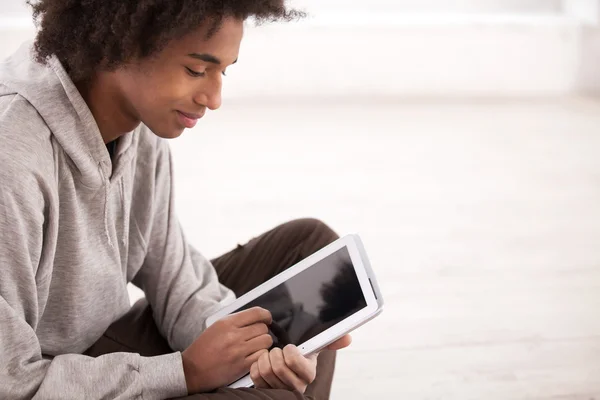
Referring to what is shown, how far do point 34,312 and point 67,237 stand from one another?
111mm

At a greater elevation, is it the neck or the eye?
the eye

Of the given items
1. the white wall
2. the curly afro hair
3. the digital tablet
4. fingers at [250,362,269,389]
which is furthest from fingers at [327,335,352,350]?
the white wall

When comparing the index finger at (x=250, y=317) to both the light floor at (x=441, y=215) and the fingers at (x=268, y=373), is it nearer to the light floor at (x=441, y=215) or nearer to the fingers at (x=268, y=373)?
the fingers at (x=268, y=373)

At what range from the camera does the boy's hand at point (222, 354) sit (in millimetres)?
1199

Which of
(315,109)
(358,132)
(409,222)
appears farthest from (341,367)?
(315,109)

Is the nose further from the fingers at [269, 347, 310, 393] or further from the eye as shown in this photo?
the fingers at [269, 347, 310, 393]

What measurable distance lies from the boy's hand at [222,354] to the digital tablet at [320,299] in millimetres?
83

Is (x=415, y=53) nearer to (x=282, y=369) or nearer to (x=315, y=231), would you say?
(x=315, y=231)

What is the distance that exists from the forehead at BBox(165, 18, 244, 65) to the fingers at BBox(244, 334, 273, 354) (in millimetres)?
389

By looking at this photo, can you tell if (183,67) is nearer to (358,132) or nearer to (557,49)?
(358,132)

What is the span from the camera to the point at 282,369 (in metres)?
1.20

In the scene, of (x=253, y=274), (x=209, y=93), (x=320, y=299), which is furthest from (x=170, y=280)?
(x=209, y=93)

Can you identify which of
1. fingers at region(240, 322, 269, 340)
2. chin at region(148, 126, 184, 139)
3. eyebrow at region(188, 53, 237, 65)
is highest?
eyebrow at region(188, 53, 237, 65)

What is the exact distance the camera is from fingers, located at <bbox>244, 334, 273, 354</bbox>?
122cm
